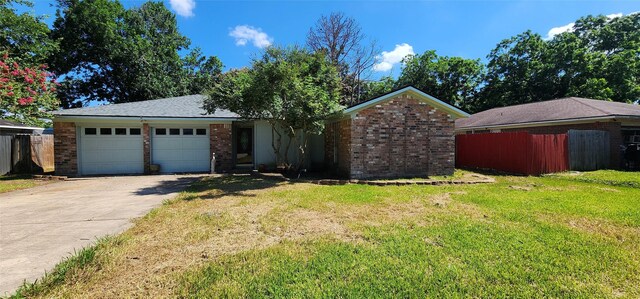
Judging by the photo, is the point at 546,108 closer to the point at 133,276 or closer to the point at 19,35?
the point at 133,276

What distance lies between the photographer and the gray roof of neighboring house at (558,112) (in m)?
14.0

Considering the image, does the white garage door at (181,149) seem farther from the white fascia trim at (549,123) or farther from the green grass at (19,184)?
the white fascia trim at (549,123)

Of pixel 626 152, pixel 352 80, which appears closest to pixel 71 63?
pixel 352 80

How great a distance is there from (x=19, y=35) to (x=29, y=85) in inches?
324

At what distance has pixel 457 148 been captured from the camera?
15.9 meters

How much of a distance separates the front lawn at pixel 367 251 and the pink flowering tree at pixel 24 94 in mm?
8714

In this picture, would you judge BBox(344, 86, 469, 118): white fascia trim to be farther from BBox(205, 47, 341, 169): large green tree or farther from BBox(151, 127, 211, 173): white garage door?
BBox(151, 127, 211, 173): white garage door

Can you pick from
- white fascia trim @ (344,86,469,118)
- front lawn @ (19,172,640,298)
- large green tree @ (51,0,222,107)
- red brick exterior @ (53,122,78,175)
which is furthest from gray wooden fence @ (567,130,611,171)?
large green tree @ (51,0,222,107)

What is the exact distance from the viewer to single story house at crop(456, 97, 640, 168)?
13375mm

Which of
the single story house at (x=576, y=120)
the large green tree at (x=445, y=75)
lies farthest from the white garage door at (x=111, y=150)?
the large green tree at (x=445, y=75)

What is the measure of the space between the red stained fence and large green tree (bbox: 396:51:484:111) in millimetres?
18519

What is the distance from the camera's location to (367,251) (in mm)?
3959

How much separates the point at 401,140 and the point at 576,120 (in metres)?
9.64

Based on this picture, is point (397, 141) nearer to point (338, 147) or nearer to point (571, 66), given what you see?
point (338, 147)
